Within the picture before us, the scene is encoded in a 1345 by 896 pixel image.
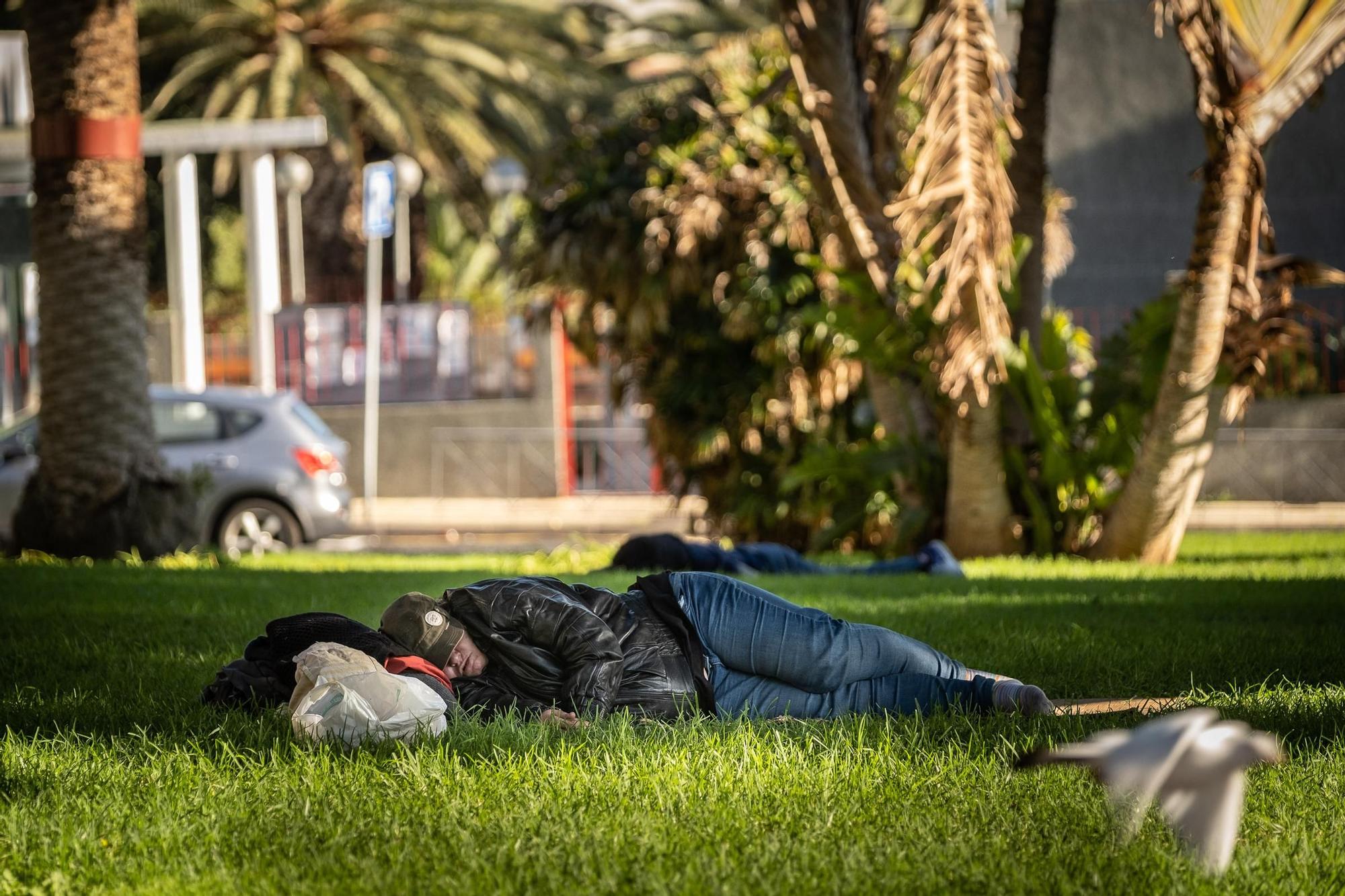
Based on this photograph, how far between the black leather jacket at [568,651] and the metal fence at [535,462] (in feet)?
56.8

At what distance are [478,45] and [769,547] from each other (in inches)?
693

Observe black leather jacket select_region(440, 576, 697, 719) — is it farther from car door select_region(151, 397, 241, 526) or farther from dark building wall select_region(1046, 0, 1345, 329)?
dark building wall select_region(1046, 0, 1345, 329)

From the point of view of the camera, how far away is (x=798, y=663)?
4.33 meters

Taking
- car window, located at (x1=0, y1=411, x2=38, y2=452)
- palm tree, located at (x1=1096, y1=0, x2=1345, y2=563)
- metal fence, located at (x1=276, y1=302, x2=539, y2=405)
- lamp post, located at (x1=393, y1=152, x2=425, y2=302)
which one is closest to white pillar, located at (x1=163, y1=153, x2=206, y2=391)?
metal fence, located at (x1=276, y1=302, x2=539, y2=405)

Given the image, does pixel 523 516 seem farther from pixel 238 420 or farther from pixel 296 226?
pixel 296 226

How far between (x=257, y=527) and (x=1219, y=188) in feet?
29.1

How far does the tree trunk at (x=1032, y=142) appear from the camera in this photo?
10398 mm

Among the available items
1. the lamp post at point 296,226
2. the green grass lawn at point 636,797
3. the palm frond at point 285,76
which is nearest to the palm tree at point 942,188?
the green grass lawn at point 636,797

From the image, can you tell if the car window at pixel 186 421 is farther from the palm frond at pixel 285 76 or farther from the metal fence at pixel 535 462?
the palm frond at pixel 285 76

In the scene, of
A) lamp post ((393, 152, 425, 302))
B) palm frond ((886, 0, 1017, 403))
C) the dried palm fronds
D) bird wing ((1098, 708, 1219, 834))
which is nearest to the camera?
bird wing ((1098, 708, 1219, 834))

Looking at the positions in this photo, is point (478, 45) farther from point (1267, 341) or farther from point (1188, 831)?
point (1188, 831)

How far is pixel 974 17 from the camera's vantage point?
8.91m

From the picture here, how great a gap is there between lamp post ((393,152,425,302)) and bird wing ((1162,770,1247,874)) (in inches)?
941

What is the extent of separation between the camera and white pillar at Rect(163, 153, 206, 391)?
59.6ft
